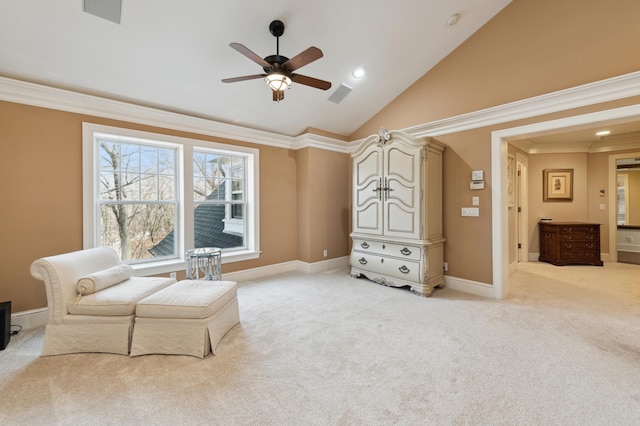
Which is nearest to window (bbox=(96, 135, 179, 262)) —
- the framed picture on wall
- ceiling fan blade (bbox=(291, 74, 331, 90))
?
ceiling fan blade (bbox=(291, 74, 331, 90))

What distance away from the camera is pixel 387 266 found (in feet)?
13.2

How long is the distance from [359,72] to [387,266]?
2.83 m

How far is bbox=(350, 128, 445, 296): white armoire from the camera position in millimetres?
3682

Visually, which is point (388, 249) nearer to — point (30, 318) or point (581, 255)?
point (30, 318)

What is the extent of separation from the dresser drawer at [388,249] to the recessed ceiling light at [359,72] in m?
2.46

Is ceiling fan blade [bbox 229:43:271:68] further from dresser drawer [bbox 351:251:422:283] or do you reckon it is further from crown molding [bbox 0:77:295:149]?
dresser drawer [bbox 351:251:422:283]

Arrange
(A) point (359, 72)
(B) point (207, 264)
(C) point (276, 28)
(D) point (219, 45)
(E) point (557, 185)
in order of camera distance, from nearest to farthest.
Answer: (C) point (276, 28) < (D) point (219, 45) < (B) point (207, 264) < (A) point (359, 72) < (E) point (557, 185)

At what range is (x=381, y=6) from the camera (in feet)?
10.0

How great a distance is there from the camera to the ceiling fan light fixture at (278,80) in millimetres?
2566

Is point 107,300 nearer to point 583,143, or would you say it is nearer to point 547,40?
point 547,40

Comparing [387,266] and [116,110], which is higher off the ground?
[116,110]

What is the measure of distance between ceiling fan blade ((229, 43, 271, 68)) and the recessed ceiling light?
5.84 feet

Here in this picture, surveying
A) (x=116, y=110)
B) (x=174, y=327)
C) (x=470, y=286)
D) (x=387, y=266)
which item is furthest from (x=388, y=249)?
(x=116, y=110)

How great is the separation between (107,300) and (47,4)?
253 centimetres
